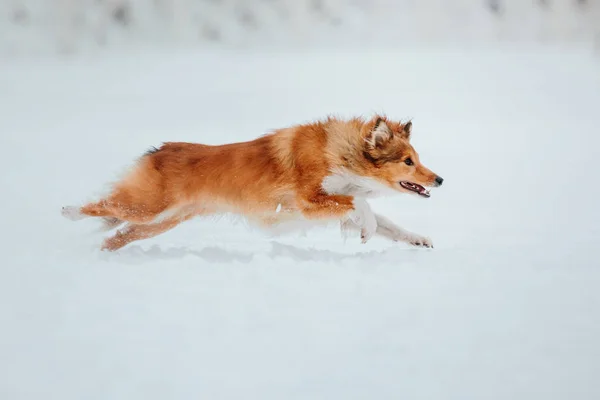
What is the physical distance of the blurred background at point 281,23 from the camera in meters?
15.8

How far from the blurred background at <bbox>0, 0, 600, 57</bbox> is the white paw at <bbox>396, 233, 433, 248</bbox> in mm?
10243

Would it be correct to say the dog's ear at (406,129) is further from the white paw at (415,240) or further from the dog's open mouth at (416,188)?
the white paw at (415,240)

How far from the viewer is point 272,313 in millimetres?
5082

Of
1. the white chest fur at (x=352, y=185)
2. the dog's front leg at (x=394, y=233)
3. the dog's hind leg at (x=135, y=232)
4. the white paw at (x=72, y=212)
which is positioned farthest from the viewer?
the dog's hind leg at (x=135, y=232)

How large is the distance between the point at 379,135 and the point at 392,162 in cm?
26

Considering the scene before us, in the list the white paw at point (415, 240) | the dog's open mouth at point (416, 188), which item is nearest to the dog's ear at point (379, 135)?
the dog's open mouth at point (416, 188)

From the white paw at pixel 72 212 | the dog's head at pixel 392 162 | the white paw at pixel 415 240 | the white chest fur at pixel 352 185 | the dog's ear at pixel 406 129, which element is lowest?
the white paw at pixel 72 212

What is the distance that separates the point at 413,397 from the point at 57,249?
3.69 meters

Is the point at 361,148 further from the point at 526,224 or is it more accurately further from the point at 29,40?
the point at 29,40

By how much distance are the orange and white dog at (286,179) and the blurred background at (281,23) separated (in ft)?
33.5

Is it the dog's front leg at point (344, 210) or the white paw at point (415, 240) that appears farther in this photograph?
the white paw at point (415, 240)

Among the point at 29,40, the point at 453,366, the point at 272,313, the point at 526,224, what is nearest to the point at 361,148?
the point at 272,313

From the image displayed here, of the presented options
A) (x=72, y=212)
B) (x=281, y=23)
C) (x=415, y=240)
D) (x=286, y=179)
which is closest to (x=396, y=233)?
(x=415, y=240)

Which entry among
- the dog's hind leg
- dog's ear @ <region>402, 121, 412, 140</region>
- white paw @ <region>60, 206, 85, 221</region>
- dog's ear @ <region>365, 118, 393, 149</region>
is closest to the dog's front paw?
dog's ear @ <region>365, 118, 393, 149</region>
